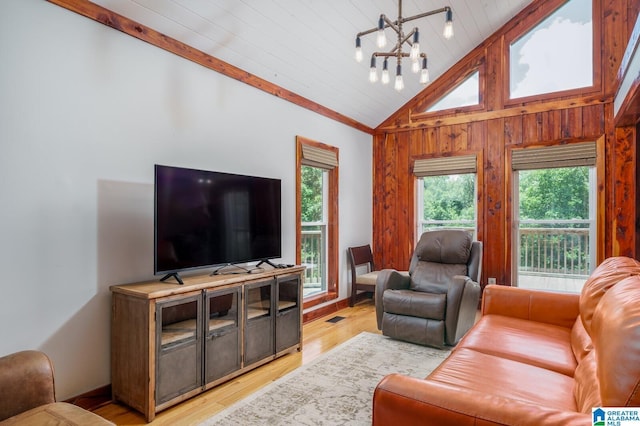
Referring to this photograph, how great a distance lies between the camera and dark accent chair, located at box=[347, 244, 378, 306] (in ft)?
16.0

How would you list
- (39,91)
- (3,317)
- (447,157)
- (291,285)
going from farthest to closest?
(447,157)
(291,285)
(39,91)
(3,317)

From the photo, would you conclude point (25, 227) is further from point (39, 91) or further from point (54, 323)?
point (39, 91)

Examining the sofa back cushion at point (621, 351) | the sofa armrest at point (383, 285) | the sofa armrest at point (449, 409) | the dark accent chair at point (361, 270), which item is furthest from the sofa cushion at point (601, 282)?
the dark accent chair at point (361, 270)

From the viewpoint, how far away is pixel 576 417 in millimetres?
948

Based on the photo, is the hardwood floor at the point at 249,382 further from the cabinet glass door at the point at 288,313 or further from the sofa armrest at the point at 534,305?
the sofa armrest at the point at 534,305

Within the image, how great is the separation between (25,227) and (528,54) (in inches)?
212

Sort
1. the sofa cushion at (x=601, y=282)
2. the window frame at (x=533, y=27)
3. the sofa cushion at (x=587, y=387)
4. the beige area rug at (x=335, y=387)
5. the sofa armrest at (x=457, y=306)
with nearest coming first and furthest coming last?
the sofa cushion at (x=587, y=387) → the sofa cushion at (x=601, y=282) → the beige area rug at (x=335, y=387) → the sofa armrest at (x=457, y=306) → the window frame at (x=533, y=27)

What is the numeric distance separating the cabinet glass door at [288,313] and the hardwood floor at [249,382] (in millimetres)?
139

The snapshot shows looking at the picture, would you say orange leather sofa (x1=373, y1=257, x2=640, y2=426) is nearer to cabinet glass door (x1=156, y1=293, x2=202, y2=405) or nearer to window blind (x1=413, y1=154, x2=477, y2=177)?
cabinet glass door (x1=156, y1=293, x2=202, y2=405)

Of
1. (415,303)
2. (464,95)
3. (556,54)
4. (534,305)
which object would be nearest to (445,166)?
(464,95)

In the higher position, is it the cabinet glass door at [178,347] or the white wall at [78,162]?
the white wall at [78,162]

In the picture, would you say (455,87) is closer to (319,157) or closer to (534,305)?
(319,157)

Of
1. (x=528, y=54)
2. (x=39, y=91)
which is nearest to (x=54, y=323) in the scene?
(x=39, y=91)

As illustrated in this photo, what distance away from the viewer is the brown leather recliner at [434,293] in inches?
130
